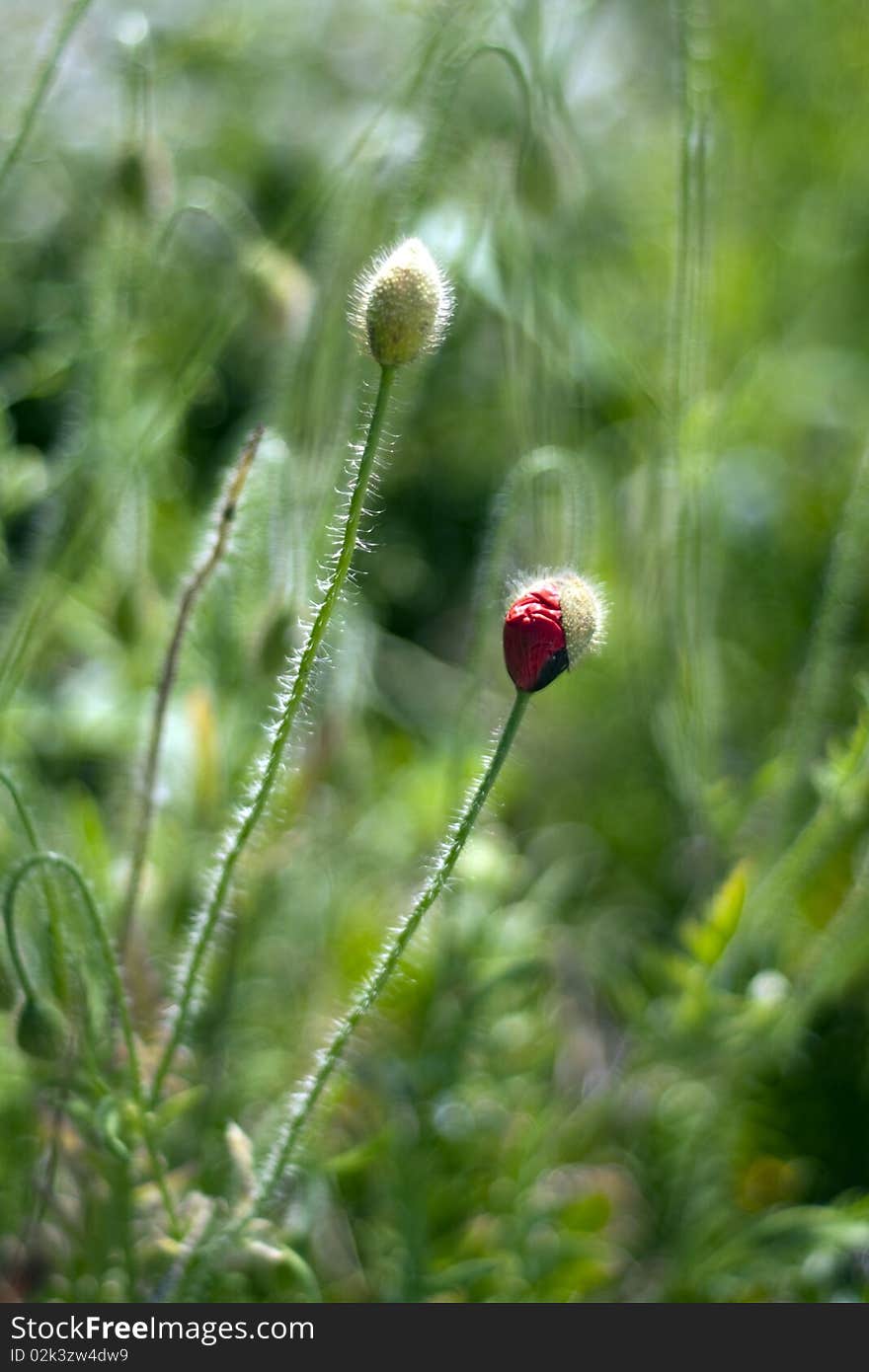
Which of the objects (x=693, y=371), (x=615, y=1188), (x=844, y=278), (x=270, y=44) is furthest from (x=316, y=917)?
(x=270, y=44)

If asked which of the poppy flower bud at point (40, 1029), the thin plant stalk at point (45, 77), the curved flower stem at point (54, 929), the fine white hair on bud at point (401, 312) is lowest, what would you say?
the poppy flower bud at point (40, 1029)

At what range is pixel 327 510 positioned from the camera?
1060mm

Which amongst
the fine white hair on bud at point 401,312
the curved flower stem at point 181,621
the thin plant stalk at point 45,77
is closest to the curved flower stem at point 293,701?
the fine white hair on bud at point 401,312

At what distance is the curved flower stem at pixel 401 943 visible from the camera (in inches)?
25.3

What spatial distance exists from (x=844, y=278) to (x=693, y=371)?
2.70 ft

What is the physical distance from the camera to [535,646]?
2.10 ft

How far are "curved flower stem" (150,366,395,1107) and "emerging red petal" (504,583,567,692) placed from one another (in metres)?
0.09

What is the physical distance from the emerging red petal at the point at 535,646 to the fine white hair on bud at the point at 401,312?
0.13m

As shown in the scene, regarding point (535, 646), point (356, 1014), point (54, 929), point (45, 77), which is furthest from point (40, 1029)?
point (45, 77)

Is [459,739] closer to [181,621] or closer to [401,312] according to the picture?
[181,621]

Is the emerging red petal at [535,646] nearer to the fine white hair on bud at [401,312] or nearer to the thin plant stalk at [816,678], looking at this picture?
the fine white hair on bud at [401,312]

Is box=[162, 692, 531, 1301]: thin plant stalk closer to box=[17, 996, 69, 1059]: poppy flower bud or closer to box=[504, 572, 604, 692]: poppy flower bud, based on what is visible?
box=[504, 572, 604, 692]: poppy flower bud
